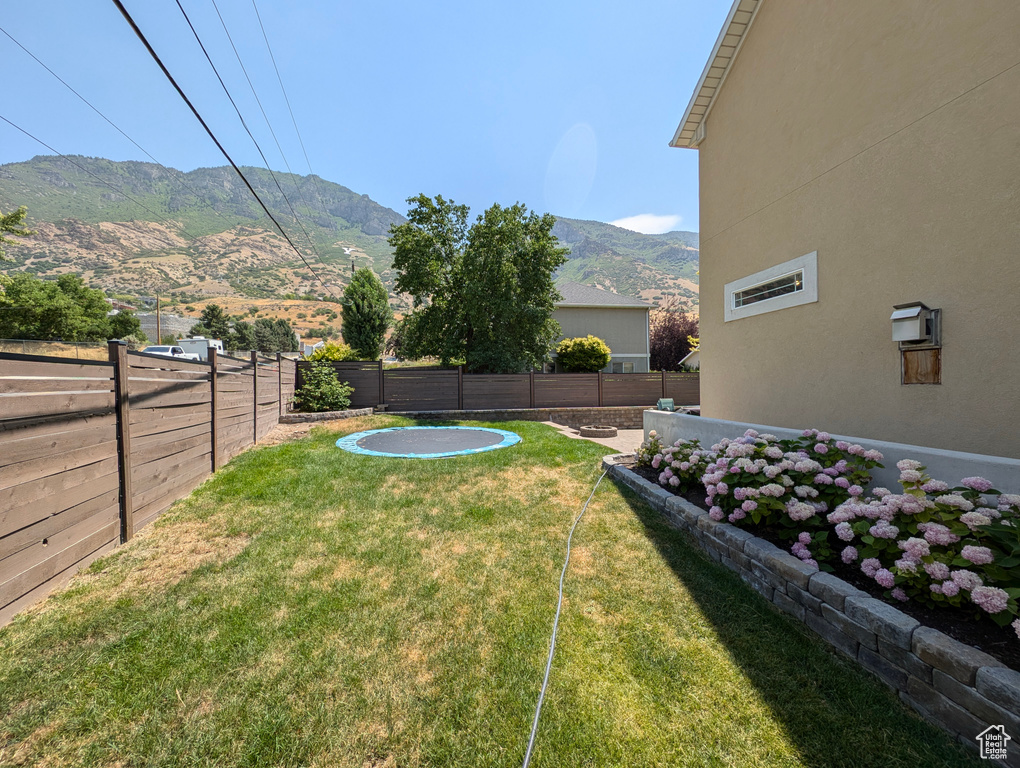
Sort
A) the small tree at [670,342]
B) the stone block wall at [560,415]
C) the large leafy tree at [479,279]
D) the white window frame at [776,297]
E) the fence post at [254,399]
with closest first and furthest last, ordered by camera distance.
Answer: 1. the white window frame at [776,297]
2. the fence post at [254,399]
3. the stone block wall at [560,415]
4. the large leafy tree at [479,279]
5. the small tree at [670,342]

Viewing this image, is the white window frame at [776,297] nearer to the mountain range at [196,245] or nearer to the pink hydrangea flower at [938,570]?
the pink hydrangea flower at [938,570]

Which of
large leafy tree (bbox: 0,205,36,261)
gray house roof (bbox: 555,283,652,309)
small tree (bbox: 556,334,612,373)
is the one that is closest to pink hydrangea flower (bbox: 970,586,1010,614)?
small tree (bbox: 556,334,612,373)

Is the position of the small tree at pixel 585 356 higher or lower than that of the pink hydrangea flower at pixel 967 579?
higher

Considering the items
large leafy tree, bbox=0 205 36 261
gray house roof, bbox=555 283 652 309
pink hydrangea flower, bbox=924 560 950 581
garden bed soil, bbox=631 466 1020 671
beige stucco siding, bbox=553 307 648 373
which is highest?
large leafy tree, bbox=0 205 36 261

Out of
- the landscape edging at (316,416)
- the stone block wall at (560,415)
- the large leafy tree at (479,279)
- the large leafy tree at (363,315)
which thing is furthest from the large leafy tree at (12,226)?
the stone block wall at (560,415)

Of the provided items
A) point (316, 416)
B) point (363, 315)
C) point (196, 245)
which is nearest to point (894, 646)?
point (316, 416)

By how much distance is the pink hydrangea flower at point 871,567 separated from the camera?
210 cm

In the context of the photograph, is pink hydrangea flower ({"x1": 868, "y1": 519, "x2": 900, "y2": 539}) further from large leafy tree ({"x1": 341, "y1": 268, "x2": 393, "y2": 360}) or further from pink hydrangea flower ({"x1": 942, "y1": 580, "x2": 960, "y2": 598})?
large leafy tree ({"x1": 341, "y1": 268, "x2": 393, "y2": 360})

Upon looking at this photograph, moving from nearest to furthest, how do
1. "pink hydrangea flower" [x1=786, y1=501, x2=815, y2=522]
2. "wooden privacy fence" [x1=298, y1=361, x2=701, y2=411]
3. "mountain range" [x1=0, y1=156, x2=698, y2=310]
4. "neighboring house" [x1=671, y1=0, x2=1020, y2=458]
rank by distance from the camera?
"pink hydrangea flower" [x1=786, y1=501, x2=815, y2=522]
"neighboring house" [x1=671, y1=0, x2=1020, y2=458]
"wooden privacy fence" [x1=298, y1=361, x2=701, y2=411]
"mountain range" [x1=0, y1=156, x2=698, y2=310]

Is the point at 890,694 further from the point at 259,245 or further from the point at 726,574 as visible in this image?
the point at 259,245

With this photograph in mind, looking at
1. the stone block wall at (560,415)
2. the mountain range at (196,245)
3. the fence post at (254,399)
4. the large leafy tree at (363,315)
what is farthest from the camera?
the mountain range at (196,245)

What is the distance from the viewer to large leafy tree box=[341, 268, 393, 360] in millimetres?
20953

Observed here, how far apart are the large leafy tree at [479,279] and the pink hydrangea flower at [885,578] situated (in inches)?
Result: 498

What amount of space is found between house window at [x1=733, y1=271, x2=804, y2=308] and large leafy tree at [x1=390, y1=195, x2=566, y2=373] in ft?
30.6
